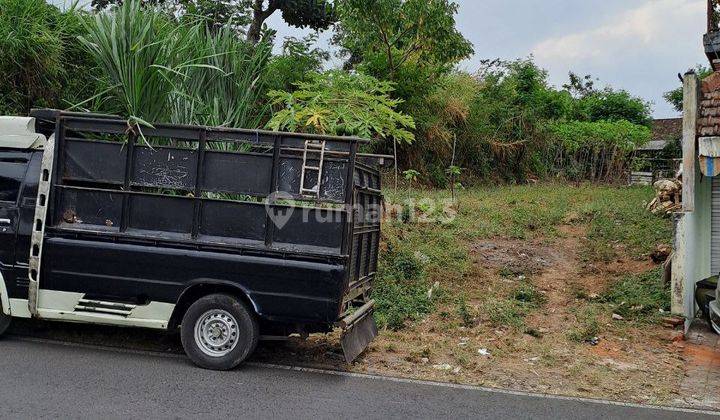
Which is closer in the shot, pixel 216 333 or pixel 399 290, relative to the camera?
pixel 216 333

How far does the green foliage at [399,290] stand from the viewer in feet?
24.6

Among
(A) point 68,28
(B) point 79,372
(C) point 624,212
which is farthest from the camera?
(C) point 624,212

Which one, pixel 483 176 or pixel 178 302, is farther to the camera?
pixel 483 176

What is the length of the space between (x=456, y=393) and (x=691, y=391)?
7.25ft

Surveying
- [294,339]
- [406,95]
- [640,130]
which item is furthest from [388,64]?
[640,130]

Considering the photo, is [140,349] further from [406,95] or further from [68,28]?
[406,95]

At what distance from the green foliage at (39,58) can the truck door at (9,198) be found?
2.88 meters

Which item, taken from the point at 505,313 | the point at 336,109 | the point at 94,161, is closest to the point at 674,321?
the point at 505,313

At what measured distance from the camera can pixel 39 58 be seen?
8.82 metres

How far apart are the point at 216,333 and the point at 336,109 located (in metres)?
3.94

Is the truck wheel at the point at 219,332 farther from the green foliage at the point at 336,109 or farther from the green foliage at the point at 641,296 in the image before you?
the green foliage at the point at 641,296

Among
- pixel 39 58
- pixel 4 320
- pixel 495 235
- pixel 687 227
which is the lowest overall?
pixel 4 320

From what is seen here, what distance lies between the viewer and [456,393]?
16.9 feet

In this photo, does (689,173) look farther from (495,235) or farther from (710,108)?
(495,235)
